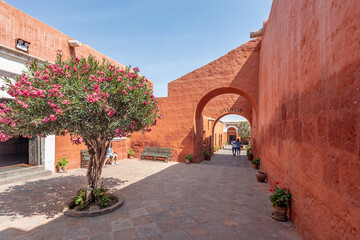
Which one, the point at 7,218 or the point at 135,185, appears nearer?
the point at 7,218

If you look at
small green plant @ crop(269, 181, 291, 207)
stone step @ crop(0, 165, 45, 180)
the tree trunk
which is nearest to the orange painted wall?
stone step @ crop(0, 165, 45, 180)

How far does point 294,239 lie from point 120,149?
10.3 metres

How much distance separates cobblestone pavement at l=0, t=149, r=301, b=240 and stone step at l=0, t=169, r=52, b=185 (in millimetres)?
396

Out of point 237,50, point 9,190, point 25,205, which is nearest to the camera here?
point 25,205

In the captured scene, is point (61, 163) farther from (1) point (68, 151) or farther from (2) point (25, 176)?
(2) point (25, 176)

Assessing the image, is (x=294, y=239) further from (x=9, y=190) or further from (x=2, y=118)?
(x=9, y=190)

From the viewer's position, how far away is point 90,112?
3590 mm

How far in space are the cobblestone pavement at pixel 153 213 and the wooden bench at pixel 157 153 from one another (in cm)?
438

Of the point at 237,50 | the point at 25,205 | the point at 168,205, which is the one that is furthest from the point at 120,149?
the point at 237,50

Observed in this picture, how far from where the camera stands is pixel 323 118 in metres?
2.56

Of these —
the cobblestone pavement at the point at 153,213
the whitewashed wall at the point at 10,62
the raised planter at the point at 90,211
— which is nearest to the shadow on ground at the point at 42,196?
the cobblestone pavement at the point at 153,213

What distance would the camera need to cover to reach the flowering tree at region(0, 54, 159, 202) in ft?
11.1

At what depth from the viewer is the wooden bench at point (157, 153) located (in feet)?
36.5

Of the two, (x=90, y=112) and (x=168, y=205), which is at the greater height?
(x=90, y=112)
